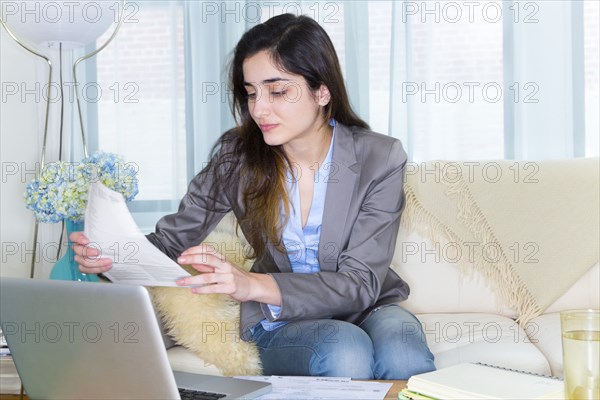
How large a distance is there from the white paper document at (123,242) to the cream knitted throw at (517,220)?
99 cm

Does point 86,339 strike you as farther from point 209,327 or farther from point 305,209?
point 305,209

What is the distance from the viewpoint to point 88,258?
5.34 ft

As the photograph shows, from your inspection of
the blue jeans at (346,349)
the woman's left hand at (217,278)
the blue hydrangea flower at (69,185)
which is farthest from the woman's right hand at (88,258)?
the blue hydrangea flower at (69,185)

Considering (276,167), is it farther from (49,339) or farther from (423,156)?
(423,156)

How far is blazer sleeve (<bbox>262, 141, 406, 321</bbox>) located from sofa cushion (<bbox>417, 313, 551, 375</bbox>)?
0.23 m

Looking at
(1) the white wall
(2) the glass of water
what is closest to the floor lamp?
(1) the white wall

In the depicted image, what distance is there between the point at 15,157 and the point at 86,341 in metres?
1.86

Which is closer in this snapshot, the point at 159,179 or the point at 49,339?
the point at 49,339

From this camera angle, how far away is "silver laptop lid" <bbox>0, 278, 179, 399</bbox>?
117 cm

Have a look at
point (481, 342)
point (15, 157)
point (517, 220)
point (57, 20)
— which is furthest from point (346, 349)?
point (15, 157)

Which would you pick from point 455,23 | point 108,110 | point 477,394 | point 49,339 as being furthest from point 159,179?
point 477,394

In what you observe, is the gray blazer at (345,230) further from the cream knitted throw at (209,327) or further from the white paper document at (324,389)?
the white paper document at (324,389)

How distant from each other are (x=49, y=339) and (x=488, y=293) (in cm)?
137

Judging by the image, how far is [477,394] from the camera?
113cm
